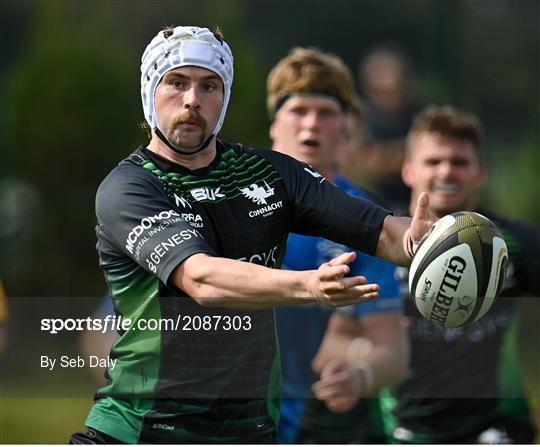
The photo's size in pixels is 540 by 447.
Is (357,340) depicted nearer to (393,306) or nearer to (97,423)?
(393,306)

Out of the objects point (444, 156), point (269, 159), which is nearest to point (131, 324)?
point (269, 159)

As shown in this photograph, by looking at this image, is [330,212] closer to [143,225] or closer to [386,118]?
[143,225]

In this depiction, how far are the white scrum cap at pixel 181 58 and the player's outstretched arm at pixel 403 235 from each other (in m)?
0.86

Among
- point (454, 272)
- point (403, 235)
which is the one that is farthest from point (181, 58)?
point (454, 272)

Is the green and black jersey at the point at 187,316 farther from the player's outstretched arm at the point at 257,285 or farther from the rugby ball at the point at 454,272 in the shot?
the rugby ball at the point at 454,272

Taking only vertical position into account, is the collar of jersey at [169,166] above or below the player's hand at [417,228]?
above

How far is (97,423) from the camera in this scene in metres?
5.38

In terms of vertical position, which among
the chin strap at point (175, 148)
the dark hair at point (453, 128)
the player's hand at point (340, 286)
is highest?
the dark hair at point (453, 128)

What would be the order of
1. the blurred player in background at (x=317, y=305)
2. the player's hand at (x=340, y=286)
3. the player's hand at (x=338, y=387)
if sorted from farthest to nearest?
the blurred player in background at (x=317, y=305)
the player's hand at (x=338, y=387)
the player's hand at (x=340, y=286)

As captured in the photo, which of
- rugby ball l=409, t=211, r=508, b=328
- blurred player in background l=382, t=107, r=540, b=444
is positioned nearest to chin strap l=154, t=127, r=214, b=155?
rugby ball l=409, t=211, r=508, b=328

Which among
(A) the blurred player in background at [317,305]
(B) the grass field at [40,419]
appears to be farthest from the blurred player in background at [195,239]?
(B) the grass field at [40,419]

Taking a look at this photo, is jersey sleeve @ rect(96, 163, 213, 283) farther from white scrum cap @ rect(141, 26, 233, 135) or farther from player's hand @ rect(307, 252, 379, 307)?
player's hand @ rect(307, 252, 379, 307)

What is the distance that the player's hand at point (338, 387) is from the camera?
7.21 metres

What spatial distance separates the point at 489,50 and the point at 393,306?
8481 mm
